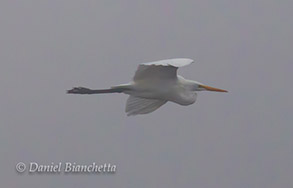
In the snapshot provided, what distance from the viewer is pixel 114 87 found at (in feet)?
15.2

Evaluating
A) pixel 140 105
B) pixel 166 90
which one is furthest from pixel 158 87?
pixel 140 105

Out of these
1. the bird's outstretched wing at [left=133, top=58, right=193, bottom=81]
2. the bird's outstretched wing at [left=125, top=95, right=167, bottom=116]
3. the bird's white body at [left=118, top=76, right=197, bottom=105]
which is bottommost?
the bird's outstretched wing at [left=125, top=95, right=167, bottom=116]

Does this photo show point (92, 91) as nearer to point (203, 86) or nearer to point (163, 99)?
point (163, 99)

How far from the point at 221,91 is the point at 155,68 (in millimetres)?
860

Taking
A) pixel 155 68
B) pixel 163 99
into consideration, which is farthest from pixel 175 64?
pixel 163 99

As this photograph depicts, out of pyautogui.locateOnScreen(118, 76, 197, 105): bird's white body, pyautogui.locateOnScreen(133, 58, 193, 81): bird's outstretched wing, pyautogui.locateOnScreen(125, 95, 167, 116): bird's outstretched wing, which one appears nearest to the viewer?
pyautogui.locateOnScreen(133, 58, 193, 81): bird's outstretched wing

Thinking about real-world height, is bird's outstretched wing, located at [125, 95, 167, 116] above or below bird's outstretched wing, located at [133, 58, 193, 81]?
below

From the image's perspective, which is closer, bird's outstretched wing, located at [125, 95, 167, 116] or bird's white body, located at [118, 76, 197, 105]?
bird's white body, located at [118, 76, 197, 105]

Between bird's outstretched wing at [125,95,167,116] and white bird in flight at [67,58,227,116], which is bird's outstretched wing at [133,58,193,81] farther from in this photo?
bird's outstretched wing at [125,95,167,116]

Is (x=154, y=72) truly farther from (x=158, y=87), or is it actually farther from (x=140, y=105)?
(x=140, y=105)

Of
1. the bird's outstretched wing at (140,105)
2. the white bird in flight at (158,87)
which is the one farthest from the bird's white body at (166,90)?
the bird's outstretched wing at (140,105)

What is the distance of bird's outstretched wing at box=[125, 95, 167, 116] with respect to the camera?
4.89 metres

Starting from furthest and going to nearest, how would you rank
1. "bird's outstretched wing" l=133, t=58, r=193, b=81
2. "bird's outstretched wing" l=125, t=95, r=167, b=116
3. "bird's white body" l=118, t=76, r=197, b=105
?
"bird's outstretched wing" l=125, t=95, r=167, b=116 < "bird's white body" l=118, t=76, r=197, b=105 < "bird's outstretched wing" l=133, t=58, r=193, b=81

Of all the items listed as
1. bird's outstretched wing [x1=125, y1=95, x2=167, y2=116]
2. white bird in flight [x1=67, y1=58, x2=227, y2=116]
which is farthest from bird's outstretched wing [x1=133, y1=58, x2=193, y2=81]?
bird's outstretched wing [x1=125, y1=95, x2=167, y2=116]
